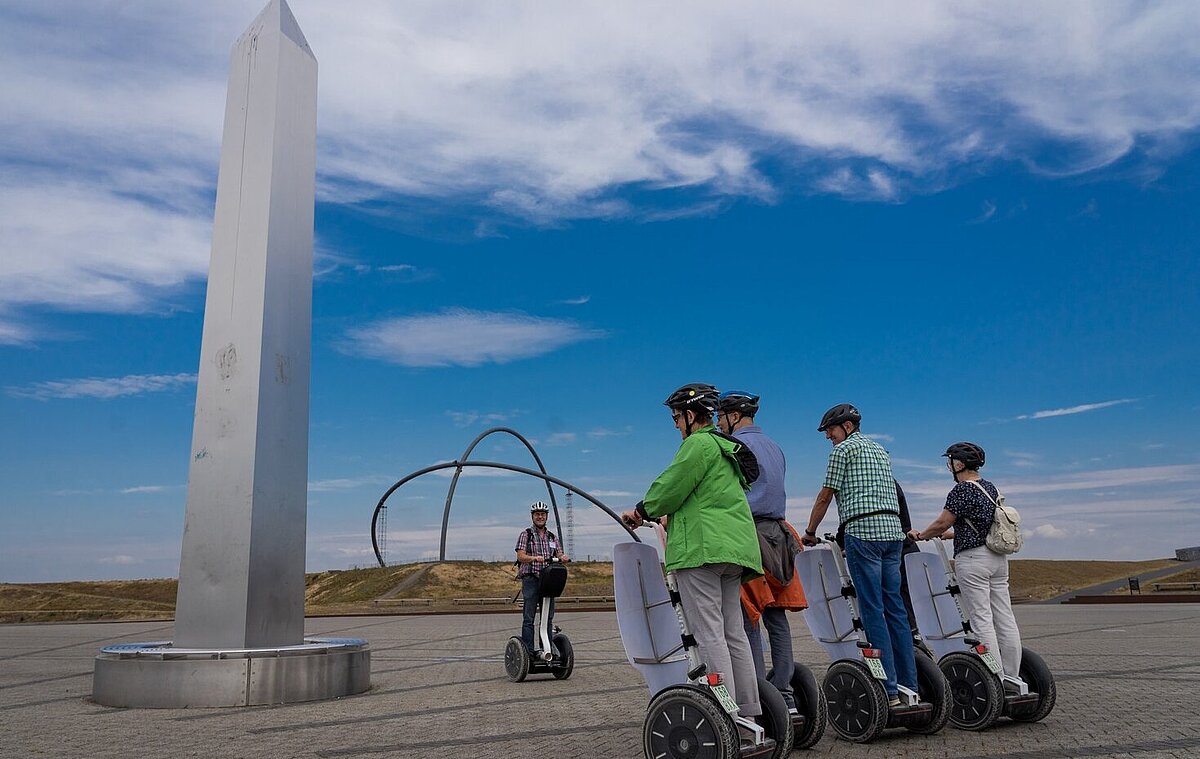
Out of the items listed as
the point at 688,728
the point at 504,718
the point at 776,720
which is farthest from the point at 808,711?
the point at 504,718

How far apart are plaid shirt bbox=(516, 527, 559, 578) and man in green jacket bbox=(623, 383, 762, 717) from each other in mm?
5580

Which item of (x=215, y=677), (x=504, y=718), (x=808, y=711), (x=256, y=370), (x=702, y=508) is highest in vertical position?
(x=256, y=370)

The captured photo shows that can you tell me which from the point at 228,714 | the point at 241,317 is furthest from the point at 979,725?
the point at 241,317

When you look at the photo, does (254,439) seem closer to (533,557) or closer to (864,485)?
(533,557)

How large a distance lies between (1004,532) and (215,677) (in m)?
6.90

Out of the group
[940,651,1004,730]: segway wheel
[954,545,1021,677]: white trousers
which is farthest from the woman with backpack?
Answer: [940,651,1004,730]: segway wheel

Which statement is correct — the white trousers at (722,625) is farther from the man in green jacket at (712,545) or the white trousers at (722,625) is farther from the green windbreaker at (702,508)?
the green windbreaker at (702,508)

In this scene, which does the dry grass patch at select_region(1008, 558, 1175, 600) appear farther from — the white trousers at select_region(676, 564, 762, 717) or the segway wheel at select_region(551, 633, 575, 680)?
the white trousers at select_region(676, 564, 762, 717)

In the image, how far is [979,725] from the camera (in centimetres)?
619

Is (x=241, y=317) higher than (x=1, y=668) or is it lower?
higher

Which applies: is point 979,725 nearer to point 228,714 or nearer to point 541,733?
point 541,733

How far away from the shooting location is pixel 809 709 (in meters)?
5.71

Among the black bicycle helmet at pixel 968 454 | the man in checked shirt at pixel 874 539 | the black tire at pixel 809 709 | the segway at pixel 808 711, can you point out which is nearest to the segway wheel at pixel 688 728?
the segway at pixel 808 711

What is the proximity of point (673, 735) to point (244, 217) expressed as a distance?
756 centimetres
